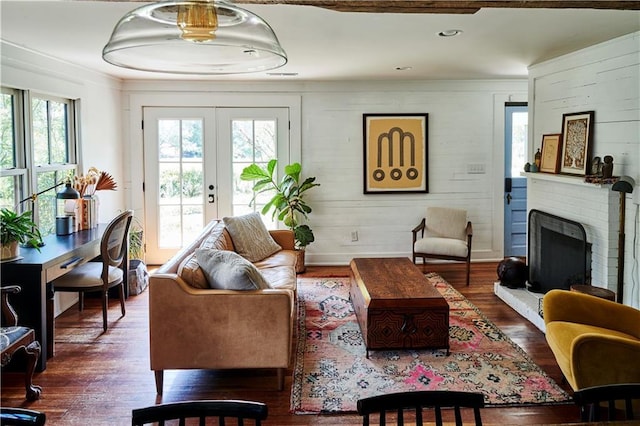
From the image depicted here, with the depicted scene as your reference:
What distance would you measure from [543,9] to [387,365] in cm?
238

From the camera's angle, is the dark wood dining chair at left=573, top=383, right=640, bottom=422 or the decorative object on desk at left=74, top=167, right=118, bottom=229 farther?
the decorative object on desk at left=74, top=167, right=118, bottom=229

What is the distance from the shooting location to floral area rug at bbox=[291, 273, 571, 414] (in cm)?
314

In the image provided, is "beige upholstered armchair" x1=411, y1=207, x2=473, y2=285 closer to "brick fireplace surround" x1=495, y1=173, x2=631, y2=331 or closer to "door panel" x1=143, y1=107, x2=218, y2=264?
"brick fireplace surround" x1=495, y1=173, x2=631, y2=331

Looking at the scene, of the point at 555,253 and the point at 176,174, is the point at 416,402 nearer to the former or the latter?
the point at 555,253

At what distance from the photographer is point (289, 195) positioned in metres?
6.35

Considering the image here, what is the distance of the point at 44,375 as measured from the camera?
3.50 m

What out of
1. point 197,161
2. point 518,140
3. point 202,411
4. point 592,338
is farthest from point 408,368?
point 518,140

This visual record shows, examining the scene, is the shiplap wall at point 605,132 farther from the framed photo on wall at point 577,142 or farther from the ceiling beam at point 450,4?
the ceiling beam at point 450,4

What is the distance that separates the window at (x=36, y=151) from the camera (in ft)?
13.7

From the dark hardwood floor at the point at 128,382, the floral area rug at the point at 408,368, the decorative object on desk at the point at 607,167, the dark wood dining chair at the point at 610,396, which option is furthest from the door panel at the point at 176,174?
the dark wood dining chair at the point at 610,396

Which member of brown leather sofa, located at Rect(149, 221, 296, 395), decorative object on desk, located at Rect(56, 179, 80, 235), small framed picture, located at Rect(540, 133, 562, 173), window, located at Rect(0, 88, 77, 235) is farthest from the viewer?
small framed picture, located at Rect(540, 133, 562, 173)

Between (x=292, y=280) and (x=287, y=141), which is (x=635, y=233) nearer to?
(x=292, y=280)

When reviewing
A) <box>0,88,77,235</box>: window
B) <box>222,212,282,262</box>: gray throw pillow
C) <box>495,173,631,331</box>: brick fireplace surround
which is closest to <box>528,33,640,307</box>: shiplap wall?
<box>495,173,631,331</box>: brick fireplace surround

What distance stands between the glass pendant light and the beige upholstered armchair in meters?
4.74
